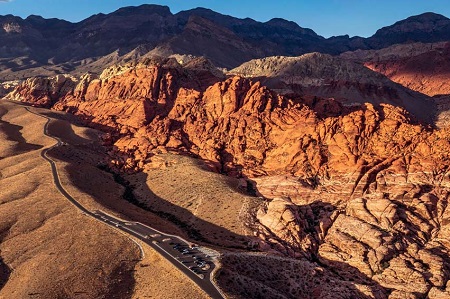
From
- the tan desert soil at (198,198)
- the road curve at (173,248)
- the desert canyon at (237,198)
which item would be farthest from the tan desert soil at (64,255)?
the tan desert soil at (198,198)

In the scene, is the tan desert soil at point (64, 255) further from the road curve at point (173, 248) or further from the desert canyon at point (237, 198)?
the road curve at point (173, 248)

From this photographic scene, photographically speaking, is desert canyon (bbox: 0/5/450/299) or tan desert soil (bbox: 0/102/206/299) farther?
desert canyon (bbox: 0/5/450/299)

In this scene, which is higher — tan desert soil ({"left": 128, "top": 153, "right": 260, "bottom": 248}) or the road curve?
the road curve

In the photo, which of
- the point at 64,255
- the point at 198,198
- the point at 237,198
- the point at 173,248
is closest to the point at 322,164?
the point at 237,198

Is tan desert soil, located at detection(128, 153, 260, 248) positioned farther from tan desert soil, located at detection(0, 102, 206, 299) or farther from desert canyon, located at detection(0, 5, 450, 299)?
tan desert soil, located at detection(0, 102, 206, 299)

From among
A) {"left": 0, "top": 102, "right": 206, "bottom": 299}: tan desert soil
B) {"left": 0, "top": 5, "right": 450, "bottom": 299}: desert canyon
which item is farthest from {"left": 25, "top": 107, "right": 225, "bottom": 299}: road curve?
{"left": 0, "top": 102, "right": 206, "bottom": 299}: tan desert soil

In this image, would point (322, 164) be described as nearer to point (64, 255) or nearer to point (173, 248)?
point (173, 248)

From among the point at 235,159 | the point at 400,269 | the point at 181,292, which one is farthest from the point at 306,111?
the point at 181,292
